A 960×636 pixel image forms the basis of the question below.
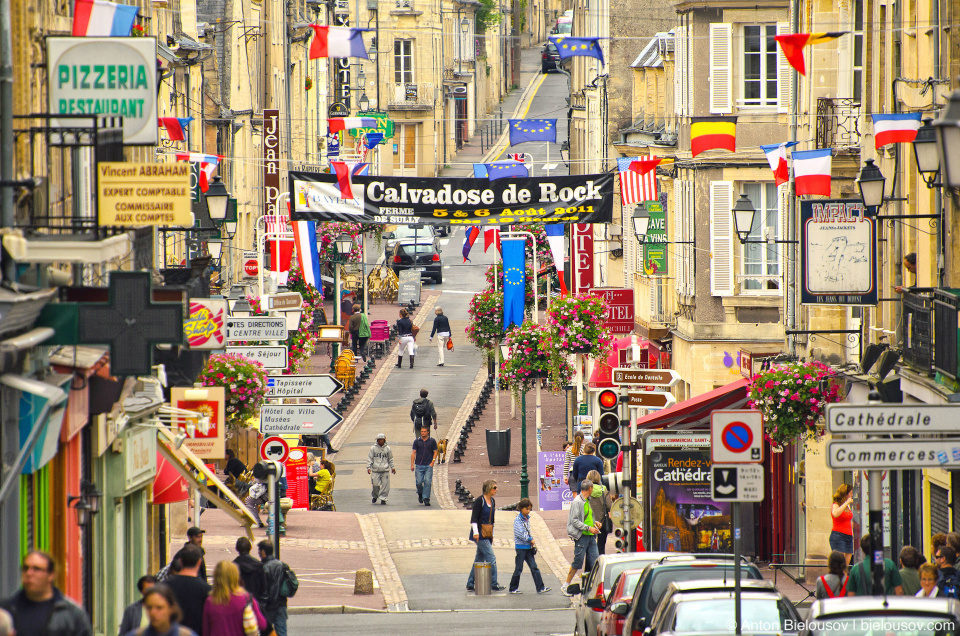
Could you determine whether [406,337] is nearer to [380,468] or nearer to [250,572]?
[380,468]

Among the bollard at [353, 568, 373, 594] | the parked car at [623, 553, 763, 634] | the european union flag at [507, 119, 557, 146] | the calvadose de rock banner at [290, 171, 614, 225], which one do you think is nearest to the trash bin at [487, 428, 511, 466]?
the european union flag at [507, 119, 557, 146]

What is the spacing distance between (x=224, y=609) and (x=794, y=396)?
34.2 feet

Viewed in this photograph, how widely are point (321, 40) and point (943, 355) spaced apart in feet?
30.8

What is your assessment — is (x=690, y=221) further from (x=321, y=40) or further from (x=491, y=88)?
(x=491, y=88)

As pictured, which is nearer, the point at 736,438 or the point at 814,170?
the point at 736,438

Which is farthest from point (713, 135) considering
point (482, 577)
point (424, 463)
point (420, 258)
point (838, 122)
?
point (420, 258)

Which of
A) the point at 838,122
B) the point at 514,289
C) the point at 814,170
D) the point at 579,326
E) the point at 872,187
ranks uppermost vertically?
the point at 838,122

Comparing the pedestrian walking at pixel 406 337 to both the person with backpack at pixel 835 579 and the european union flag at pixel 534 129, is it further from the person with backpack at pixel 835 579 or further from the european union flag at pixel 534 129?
the person with backpack at pixel 835 579

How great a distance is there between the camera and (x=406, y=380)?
4672 centimetres

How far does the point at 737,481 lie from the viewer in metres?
12.8

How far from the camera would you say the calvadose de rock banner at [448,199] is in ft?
81.3

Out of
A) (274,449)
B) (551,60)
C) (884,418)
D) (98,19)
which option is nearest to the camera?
(884,418)

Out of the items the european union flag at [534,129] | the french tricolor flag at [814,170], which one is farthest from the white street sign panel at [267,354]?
the european union flag at [534,129]

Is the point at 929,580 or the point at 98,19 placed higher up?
the point at 98,19
